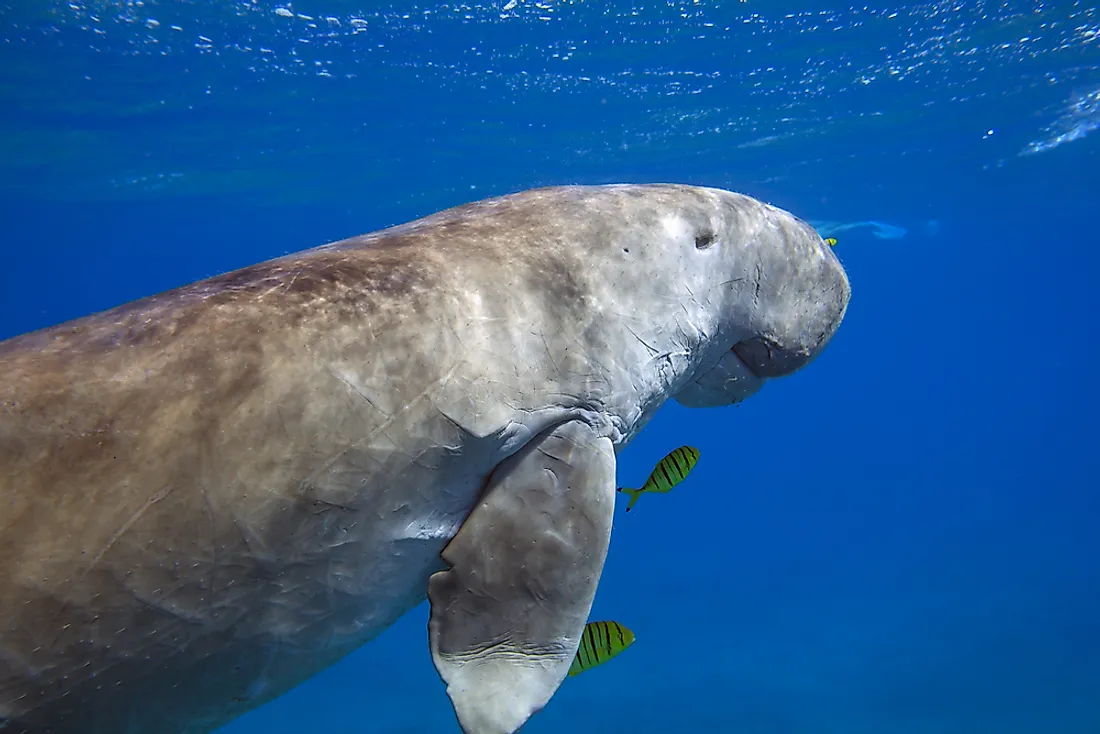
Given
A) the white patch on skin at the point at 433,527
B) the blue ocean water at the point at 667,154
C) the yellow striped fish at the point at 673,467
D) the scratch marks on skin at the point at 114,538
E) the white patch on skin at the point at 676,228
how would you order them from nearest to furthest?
1. the scratch marks on skin at the point at 114,538
2. the white patch on skin at the point at 433,527
3. the white patch on skin at the point at 676,228
4. the yellow striped fish at the point at 673,467
5. the blue ocean water at the point at 667,154

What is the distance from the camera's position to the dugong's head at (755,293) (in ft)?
8.85

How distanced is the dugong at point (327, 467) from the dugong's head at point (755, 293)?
0.88ft

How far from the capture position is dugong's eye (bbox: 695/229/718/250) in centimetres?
264

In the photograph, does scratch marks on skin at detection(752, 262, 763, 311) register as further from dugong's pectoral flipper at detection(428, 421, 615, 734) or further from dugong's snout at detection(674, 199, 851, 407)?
dugong's pectoral flipper at detection(428, 421, 615, 734)

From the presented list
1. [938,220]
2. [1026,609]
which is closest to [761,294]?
[1026,609]

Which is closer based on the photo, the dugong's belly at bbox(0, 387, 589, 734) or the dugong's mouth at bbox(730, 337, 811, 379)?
the dugong's belly at bbox(0, 387, 589, 734)

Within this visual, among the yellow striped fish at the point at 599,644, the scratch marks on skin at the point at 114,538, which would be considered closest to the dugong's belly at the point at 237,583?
the scratch marks on skin at the point at 114,538

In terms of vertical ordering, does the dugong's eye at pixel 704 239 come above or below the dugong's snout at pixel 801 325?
above

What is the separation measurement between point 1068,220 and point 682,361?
42.9 metres

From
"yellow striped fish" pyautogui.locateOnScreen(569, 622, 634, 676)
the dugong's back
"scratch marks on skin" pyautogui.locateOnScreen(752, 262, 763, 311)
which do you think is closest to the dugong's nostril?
"scratch marks on skin" pyautogui.locateOnScreen(752, 262, 763, 311)

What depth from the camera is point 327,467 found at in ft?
5.87

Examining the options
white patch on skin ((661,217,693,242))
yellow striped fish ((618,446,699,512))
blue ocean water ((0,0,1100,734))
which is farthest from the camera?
blue ocean water ((0,0,1100,734))

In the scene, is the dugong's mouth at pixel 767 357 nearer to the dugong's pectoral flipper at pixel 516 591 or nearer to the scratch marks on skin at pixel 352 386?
the dugong's pectoral flipper at pixel 516 591

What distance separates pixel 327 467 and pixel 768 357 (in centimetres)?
193
